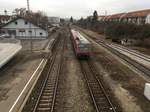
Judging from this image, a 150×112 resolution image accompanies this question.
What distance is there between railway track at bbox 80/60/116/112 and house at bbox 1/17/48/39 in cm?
3296

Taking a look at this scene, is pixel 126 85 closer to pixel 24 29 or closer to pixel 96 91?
pixel 96 91

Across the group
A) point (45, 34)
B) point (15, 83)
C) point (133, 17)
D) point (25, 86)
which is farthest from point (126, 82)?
point (133, 17)

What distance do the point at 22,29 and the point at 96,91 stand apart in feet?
137

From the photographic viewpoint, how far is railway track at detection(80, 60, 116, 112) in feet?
39.8

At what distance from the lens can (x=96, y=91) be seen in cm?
1497

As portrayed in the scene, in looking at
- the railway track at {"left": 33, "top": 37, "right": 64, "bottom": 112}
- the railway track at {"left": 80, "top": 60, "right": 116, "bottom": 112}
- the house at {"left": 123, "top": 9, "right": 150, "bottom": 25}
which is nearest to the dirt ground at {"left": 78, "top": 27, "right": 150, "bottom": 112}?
the railway track at {"left": 80, "top": 60, "right": 116, "bottom": 112}

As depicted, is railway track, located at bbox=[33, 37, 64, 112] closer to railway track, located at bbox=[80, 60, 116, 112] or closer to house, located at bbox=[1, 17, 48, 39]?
railway track, located at bbox=[80, 60, 116, 112]

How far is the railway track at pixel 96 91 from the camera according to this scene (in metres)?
12.1

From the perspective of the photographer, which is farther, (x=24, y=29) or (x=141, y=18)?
(x=141, y=18)

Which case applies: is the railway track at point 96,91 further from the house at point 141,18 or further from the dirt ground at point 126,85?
the house at point 141,18

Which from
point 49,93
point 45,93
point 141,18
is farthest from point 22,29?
point 141,18

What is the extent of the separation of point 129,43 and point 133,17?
3884 cm

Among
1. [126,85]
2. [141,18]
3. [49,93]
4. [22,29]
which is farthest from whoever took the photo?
[141,18]

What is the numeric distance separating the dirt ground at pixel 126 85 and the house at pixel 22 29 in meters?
31.7
